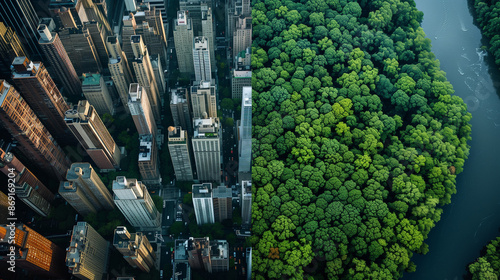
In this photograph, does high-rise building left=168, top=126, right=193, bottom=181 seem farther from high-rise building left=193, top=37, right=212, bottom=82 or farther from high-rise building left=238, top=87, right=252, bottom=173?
high-rise building left=193, top=37, right=212, bottom=82

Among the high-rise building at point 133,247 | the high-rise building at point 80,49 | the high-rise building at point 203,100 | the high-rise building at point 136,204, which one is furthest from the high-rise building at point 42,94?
the high-rise building at point 133,247

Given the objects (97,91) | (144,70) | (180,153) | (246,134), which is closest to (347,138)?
(246,134)

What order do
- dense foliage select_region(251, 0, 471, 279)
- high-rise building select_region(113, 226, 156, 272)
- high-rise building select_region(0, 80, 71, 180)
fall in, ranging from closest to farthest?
high-rise building select_region(113, 226, 156, 272) → high-rise building select_region(0, 80, 71, 180) → dense foliage select_region(251, 0, 471, 279)

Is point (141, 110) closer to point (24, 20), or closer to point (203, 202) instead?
point (203, 202)

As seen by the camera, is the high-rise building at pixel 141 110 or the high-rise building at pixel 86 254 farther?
the high-rise building at pixel 141 110

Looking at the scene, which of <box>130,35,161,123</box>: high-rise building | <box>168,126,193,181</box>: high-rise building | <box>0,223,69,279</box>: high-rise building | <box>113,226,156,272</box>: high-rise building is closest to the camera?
<box>0,223,69,279</box>: high-rise building

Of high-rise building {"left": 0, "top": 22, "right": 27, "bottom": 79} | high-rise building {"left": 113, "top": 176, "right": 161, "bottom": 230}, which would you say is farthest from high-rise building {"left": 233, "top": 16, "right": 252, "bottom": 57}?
high-rise building {"left": 0, "top": 22, "right": 27, "bottom": 79}

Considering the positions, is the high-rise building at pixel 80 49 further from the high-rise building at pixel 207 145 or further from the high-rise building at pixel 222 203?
the high-rise building at pixel 222 203
